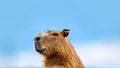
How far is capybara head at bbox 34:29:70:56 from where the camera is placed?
1773 centimetres

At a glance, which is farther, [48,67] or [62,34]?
[62,34]

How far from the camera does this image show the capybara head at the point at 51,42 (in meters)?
17.7

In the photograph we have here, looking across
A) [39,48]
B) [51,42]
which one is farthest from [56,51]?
[39,48]

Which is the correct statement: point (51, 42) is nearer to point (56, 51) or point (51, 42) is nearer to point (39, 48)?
point (56, 51)

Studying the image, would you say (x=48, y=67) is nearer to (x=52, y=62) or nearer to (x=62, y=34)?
(x=52, y=62)

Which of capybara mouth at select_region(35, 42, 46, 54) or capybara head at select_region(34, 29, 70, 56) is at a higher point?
capybara head at select_region(34, 29, 70, 56)

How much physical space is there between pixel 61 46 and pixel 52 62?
0.66 m

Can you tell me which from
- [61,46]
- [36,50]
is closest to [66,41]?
[61,46]

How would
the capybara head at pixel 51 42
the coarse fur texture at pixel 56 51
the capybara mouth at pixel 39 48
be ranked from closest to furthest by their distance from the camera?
the capybara mouth at pixel 39 48, the capybara head at pixel 51 42, the coarse fur texture at pixel 56 51

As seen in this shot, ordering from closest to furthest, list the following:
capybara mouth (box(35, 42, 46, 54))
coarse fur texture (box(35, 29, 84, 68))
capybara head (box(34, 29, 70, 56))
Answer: capybara mouth (box(35, 42, 46, 54)) → capybara head (box(34, 29, 70, 56)) → coarse fur texture (box(35, 29, 84, 68))

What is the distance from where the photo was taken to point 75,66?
17953 mm

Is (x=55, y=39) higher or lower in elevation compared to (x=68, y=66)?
higher

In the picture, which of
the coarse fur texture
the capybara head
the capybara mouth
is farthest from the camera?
the coarse fur texture

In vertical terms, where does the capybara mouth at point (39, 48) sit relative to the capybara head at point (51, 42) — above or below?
below
